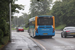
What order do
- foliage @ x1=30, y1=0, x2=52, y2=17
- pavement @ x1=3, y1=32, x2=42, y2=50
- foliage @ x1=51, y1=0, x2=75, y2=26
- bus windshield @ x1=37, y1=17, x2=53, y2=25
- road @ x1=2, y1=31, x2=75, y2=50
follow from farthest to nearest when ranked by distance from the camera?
foliage @ x1=30, y1=0, x2=52, y2=17 → foliage @ x1=51, y1=0, x2=75, y2=26 → bus windshield @ x1=37, y1=17, x2=53, y2=25 → road @ x1=2, y1=31, x2=75, y2=50 → pavement @ x1=3, y1=32, x2=42, y2=50

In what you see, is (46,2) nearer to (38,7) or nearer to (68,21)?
(38,7)

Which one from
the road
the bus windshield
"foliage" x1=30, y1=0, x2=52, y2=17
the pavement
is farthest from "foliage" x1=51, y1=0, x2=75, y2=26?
the pavement

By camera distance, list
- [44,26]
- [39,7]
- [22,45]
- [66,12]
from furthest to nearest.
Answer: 1. [39,7]
2. [66,12]
3. [44,26]
4. [22,45]

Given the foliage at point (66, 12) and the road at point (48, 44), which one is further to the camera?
the foliage at point (66, 12)

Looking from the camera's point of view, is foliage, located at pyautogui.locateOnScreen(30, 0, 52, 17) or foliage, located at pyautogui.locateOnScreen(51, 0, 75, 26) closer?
foliage, located at pyautogui.locateOnScreen(51, 0, 75, 26)

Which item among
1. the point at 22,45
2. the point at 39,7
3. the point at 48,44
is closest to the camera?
the point at 22,45

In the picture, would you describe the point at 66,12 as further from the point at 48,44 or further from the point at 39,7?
the point at 48,44

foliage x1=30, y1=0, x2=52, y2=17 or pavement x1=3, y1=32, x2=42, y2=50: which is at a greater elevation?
foliage x1=30, y1=0, x2=52, y2=17

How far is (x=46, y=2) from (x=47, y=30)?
73.3 meters

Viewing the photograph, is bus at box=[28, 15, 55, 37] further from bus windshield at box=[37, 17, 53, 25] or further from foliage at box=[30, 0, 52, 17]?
foliage at box=[30, 0, 52, 17]

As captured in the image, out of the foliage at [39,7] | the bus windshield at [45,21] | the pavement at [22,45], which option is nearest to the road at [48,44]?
the pavement at [22,45]

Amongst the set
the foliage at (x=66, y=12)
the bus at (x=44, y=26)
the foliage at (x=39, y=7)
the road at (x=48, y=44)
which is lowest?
the road at (x=48, y=44)

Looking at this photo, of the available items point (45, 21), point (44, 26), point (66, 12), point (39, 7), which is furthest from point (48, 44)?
point (39, 7)

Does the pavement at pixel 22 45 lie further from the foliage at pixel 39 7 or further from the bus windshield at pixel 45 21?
the foliage at pixel 39 7
